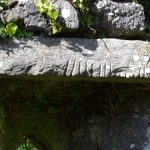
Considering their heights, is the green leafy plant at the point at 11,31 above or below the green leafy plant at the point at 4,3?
below

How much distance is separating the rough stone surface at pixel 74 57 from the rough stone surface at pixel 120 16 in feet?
0.24

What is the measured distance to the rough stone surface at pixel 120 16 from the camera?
2.02 m

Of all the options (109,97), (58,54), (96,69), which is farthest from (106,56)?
(109,97)

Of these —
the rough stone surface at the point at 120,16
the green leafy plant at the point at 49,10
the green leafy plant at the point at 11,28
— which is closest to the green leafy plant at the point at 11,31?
the green leafy plant at the point at 11,28

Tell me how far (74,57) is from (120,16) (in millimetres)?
276

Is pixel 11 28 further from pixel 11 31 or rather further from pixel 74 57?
pixel 74 57

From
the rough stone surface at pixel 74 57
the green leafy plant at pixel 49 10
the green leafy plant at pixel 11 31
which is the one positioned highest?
the green leafy plant at pixel 49 10

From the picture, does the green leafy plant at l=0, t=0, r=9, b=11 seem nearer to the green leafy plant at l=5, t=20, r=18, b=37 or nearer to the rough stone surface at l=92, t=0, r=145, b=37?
the green leafy plant at l=5, t=20, r=18, b=37

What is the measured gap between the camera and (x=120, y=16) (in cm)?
203

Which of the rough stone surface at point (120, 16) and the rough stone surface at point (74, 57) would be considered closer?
the rough stone surface at point (74, 57)

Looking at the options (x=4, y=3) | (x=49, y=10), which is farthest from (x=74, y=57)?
(x=4, y=3)

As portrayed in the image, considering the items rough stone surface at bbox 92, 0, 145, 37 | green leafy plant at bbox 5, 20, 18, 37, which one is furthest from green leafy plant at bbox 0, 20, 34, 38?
rough stone surface at bbox 92, 0, 145, 37

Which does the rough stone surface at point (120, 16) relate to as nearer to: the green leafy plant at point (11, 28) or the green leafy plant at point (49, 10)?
the green leafy plant at point (49, 10)

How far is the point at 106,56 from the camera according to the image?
6.46 feet
